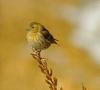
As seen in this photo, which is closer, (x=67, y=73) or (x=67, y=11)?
(x=67, y=73)

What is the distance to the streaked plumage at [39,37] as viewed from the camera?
2094mm

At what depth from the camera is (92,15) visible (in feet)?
16.5

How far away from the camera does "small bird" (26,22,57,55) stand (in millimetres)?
2094

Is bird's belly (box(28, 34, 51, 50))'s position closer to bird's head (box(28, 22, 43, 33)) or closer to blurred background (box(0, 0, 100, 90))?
bird's head (box(28, 22, 43, 33))

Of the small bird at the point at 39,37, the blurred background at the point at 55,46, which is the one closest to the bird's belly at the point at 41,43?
the small bird at the point at 39,37

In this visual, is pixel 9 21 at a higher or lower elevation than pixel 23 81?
higher

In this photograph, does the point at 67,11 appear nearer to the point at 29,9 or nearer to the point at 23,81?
the point at 29,9

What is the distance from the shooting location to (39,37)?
2.26 metres

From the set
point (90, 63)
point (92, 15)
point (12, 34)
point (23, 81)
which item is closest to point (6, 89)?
point (23, 81)

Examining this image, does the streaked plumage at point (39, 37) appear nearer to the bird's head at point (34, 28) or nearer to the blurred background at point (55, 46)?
the bird's head at point (34, 28)

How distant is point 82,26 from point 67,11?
0.72 ft

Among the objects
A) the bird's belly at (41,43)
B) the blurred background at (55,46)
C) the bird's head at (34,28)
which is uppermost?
the blurred background at (55,46)

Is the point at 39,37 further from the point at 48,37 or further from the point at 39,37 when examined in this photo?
the point at 48,37

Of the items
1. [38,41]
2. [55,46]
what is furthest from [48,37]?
[55,46]
